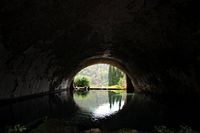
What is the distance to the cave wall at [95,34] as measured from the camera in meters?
7.59

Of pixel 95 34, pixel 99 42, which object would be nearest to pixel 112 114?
pixel 95 34

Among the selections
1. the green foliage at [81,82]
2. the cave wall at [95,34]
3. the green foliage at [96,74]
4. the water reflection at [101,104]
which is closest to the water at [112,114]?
the water reflection at [101,104]

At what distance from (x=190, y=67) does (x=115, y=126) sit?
6500 millimetres

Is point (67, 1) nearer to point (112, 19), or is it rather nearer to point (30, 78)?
point (112, 19)

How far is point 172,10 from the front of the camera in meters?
7.67

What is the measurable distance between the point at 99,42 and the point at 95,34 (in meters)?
1.96

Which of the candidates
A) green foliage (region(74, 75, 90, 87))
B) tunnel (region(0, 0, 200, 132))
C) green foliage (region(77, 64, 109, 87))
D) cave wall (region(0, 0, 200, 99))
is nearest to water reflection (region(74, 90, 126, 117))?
tunnel (region(0, 0, 200, 132))

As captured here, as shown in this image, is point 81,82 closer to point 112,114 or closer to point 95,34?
point 95,34

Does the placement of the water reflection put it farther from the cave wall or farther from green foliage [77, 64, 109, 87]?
green foliage [77, 64, 109, 87]

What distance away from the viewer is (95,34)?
1143cm

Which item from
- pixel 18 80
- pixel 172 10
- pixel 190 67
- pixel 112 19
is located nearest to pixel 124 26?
pixel 112 19

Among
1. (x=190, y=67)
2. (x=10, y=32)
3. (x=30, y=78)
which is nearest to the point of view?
(x=10, y=32)

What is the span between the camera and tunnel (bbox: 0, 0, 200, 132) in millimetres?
7504

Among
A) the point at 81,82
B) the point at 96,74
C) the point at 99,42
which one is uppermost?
the point at 96,74
